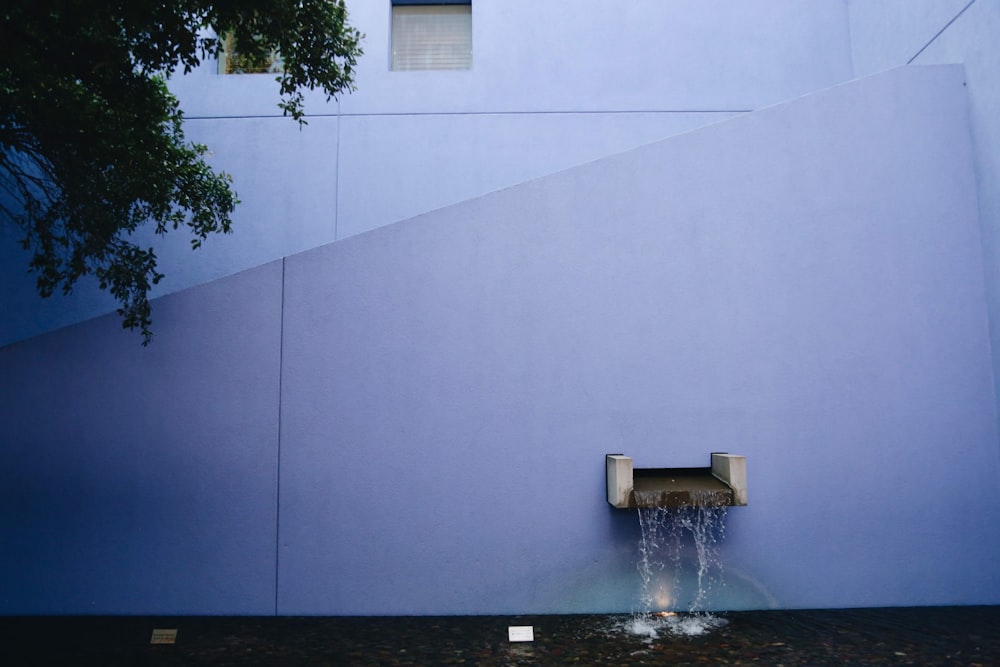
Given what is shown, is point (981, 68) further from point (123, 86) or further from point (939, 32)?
point (123, 86)

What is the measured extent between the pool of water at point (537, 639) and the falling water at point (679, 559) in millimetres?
110

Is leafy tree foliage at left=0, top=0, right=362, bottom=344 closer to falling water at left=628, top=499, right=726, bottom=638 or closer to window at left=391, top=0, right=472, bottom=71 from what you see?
window at left=391, top=0, right=472, bottom=71

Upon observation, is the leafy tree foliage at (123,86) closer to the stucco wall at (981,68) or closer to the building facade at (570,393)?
the building facade at (570,393)

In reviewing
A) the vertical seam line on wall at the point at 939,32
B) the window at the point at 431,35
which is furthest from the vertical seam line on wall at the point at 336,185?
the vertical seam line on wall at the point at 939,32

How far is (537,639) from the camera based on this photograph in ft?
14.6

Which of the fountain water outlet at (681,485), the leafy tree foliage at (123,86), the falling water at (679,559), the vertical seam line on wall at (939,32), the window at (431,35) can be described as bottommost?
the falling water at (679,559)

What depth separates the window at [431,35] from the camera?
A: 793 cm

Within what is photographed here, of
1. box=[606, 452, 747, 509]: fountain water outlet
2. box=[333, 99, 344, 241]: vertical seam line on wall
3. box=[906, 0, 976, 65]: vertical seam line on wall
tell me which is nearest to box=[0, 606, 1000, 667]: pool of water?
box=[606, 452, 747, 509]: fountain water outlet

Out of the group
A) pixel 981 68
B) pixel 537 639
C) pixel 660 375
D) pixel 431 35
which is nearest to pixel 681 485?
pixel 660 375

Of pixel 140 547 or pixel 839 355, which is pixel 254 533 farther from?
pixel 839 355

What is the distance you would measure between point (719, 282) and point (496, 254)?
1.64m

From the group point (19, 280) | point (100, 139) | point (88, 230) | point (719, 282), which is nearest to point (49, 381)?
point (88, 230)

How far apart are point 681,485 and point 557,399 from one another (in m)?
1.03

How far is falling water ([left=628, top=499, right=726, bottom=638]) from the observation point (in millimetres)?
4984
